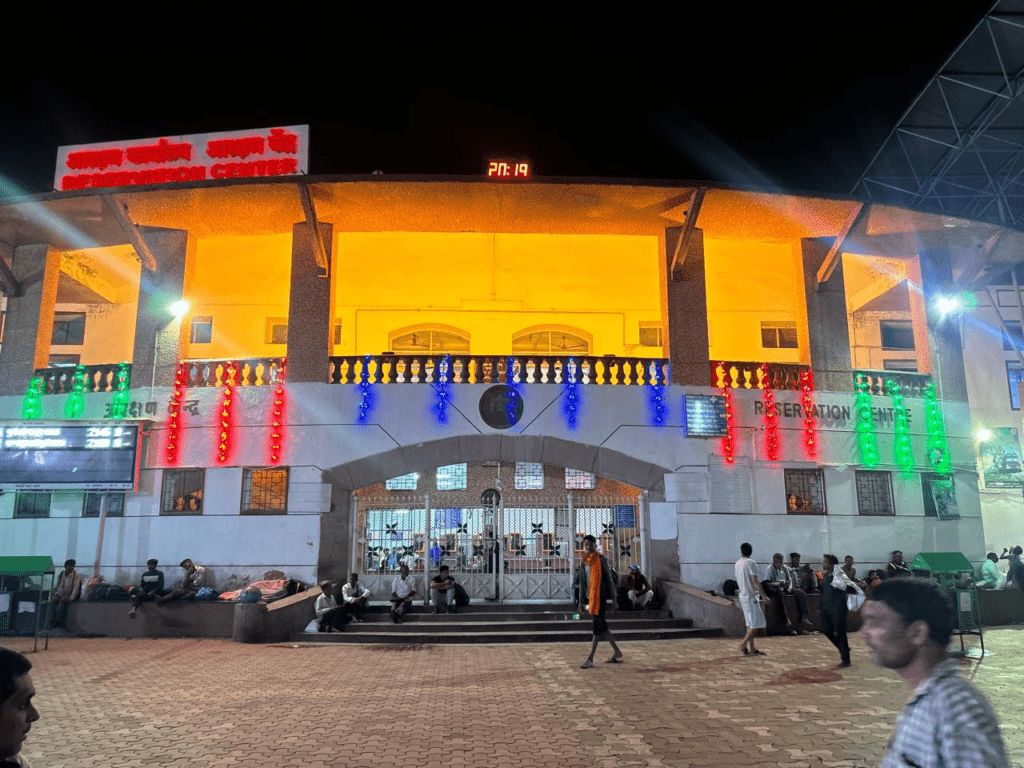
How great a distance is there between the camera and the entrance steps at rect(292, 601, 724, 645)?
13.1m

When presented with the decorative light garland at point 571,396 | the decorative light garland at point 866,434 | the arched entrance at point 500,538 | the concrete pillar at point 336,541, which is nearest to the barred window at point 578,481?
the arched entrance at point 500,538

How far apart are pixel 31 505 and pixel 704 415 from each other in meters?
13.7

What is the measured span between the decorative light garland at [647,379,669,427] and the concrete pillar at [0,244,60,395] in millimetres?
12780

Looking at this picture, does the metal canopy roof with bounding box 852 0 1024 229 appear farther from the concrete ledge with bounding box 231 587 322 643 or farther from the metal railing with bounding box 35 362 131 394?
the metal railing with bounding box 35 362 131 394

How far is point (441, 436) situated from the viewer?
1562cm

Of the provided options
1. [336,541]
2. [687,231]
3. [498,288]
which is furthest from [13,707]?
[498,288]

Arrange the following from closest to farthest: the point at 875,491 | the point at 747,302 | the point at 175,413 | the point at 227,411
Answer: the point at 227,411 < the point at 175,413 < the point at 875,491 < the point at 747,302

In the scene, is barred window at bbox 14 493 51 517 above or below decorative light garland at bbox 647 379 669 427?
below

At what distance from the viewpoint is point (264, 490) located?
15.8 metres

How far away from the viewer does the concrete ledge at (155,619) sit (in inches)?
544

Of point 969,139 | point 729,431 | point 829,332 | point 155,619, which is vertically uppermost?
point 969,139

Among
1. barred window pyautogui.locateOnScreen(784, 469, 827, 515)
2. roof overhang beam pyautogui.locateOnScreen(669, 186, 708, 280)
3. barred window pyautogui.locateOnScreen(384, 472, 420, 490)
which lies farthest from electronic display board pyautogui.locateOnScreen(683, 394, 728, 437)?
barred window pyautogui.locateOnScreen(384, 472, 420, 490)

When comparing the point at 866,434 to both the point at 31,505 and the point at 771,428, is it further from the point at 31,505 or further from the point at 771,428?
the point at 31,505

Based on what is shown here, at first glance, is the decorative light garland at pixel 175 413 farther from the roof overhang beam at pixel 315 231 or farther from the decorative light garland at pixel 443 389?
the decorative light garland at pixel 443 389
